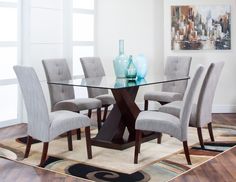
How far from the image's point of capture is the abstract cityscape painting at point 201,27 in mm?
6572

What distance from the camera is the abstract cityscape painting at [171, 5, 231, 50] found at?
6572 mm

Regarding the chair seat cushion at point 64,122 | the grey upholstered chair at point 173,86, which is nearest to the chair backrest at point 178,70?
the grey upholstered chair at point 173,86

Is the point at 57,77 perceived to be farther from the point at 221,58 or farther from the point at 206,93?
the point at 221,58

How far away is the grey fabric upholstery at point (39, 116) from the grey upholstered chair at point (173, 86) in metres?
1.79

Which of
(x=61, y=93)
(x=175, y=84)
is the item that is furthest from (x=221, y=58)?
(x=61, y=93)

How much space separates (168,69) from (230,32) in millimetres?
1454

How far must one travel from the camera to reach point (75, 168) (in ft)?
12.6

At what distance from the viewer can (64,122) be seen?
393 centimetres

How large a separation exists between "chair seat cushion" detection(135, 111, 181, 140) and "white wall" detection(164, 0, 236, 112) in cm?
291

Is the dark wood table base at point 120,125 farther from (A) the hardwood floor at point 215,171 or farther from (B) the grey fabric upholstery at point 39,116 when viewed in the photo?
(A) the hardwood floor at point 215,171

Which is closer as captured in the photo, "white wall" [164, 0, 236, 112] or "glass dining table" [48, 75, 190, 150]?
"glass dining table" [48, 75, 190, 150]

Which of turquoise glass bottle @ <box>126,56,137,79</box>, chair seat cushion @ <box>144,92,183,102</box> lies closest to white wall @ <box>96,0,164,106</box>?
chair seat cushion @ <box>144,92,183,102</box>

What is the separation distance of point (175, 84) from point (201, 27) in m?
1.39

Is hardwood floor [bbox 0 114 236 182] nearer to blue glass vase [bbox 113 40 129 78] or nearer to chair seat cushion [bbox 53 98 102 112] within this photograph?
chair seat cushion [bbox 53 98 102 112]
